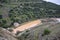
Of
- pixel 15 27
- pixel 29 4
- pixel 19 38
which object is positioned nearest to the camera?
pixel 19 38

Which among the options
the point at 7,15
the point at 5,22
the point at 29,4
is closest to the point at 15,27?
the point at 5,22

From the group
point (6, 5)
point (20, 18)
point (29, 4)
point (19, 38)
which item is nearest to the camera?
point (19, 38)

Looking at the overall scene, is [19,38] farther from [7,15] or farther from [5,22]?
[7,15]

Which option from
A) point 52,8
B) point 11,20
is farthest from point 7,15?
point 52,8

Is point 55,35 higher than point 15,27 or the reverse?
higher

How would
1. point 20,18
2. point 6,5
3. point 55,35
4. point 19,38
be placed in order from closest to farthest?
point 55,35 → point 19,38 → point 20,18 → point 6,5

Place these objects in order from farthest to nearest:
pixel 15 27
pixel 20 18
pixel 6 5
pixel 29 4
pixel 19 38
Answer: pixel 29 4, pixel 6 5, pixel 20 18, pixel 15 27, pixel 19 38

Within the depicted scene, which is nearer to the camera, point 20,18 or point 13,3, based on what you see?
point 20,18

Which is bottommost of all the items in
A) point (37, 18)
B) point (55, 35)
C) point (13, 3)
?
point (37, 18)

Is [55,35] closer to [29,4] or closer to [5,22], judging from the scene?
[5,22]
